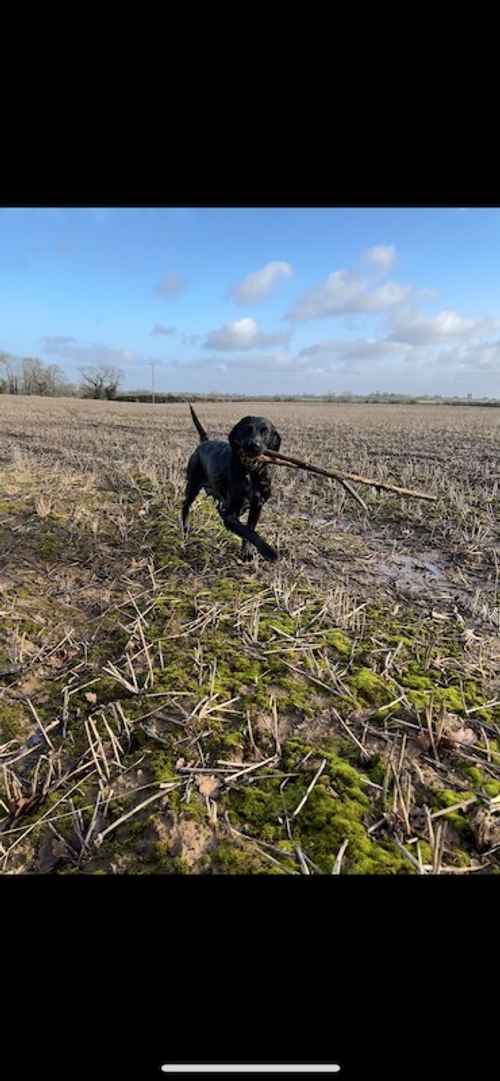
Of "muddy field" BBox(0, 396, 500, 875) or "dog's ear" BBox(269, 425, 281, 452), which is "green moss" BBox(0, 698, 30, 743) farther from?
"dog's ear" BBox(269, 425, 281, 452)

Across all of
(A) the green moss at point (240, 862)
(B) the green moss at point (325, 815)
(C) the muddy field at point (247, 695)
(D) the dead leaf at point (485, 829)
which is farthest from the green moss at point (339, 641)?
(A) the green moss at point (240, 862)

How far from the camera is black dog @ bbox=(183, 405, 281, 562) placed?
3.11m

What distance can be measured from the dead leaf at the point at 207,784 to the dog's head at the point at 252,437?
6.30 feet

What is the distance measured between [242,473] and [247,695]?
1.79 m

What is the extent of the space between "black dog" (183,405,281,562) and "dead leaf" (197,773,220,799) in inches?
68.9

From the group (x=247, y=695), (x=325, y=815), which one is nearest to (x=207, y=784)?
(x=325, y=815)

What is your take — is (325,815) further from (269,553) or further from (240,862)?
(269,553)
